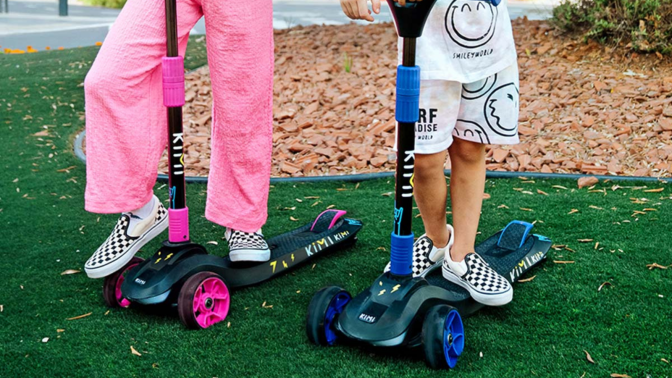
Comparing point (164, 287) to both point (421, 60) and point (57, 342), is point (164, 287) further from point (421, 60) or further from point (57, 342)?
point (421, 60)

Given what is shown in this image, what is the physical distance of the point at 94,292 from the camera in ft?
9.02

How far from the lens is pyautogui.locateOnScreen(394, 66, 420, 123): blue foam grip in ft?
6.69

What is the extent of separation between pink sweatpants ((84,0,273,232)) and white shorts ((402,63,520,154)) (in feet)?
1.95

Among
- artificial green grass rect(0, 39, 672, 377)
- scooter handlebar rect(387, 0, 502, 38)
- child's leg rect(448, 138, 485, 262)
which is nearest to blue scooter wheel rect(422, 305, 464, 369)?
artificial green grass rect(0, 39, 672, 377)

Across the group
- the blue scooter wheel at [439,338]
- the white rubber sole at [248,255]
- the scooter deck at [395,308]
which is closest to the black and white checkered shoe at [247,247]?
the white rubber sole at [248,255]

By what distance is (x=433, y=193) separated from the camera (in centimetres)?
256

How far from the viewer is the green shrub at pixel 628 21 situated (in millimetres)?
5324

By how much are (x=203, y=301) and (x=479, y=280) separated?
0.93 meters

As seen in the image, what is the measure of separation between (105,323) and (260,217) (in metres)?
0.67

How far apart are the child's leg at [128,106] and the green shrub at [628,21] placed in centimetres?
394

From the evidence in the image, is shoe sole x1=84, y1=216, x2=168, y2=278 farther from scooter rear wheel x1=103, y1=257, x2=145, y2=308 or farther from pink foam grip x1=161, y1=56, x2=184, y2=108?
pink foam grip x1=161, y1=56, x2=184, y2=108

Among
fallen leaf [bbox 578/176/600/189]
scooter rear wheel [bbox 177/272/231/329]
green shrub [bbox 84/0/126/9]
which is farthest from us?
green shrub [bbox 84/0/126/9]

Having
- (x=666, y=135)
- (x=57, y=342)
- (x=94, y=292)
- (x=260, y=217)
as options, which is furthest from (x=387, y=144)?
(x=57, y=342)

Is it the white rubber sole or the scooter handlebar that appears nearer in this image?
the scooter handlebar
